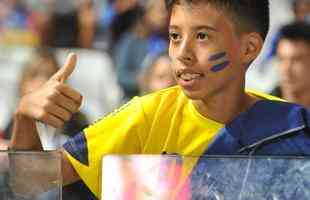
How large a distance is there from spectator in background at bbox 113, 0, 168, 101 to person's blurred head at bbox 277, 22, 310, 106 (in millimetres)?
1317

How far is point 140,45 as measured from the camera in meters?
5.83

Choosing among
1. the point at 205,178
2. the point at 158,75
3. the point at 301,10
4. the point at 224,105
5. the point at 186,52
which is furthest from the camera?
the point at 301,10

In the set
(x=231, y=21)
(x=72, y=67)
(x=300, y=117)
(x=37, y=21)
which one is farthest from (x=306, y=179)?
(x=37, y=21)

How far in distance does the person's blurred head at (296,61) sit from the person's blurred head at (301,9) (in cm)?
142

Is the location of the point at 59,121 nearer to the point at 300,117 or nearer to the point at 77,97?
the point at 77,97

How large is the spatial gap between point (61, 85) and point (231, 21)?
0.41 meters

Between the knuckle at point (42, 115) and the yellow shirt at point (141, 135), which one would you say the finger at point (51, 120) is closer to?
the knuckle at point (42, 115)

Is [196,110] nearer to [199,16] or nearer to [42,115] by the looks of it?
[199,16]

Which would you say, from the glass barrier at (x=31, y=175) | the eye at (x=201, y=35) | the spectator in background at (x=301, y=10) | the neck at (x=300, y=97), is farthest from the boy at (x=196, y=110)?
the spectator in background at (x=301, y=10)

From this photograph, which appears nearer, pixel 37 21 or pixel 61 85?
pixel 61 85

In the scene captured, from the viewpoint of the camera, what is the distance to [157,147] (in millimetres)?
2254

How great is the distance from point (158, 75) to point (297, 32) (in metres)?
0.70

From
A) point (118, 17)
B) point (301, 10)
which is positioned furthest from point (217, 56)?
point (118, 17)

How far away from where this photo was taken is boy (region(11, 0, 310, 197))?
2184 millimetres
